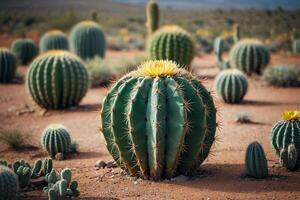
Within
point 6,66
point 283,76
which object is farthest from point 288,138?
point 6,66

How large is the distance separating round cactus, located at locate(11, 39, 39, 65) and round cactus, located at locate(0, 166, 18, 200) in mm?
15197

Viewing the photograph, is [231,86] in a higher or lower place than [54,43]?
lower

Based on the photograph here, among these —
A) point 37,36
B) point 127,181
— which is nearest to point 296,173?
point 127,181

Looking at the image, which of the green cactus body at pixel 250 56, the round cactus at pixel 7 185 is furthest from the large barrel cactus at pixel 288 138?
the green cactus body at pixel 250 56

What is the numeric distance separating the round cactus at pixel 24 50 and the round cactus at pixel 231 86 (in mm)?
10176

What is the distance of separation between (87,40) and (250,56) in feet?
20.8

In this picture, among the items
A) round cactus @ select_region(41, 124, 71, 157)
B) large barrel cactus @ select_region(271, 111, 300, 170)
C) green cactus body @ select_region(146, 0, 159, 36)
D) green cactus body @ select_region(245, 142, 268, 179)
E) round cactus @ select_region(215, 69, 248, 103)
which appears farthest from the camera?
green cactus body @ select_region(146, 0, 159, 36)

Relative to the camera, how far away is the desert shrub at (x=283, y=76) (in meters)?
15.0

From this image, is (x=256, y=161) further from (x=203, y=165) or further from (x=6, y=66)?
(x=6, y=66)

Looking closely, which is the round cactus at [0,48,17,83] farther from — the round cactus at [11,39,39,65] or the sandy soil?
the round cactus at [11,39,39,65]

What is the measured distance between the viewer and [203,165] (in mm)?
7383

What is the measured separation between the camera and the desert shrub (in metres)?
15.0

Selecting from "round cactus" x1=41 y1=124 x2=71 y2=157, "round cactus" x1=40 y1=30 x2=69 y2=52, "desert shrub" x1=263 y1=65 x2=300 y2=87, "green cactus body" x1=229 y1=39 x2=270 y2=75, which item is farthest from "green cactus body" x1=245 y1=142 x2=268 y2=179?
"round cactus" x1=40 y1=30 x2=69 y2=52

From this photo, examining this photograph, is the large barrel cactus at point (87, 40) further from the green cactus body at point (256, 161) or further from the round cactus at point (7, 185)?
the round cactus at point (7, 185)
